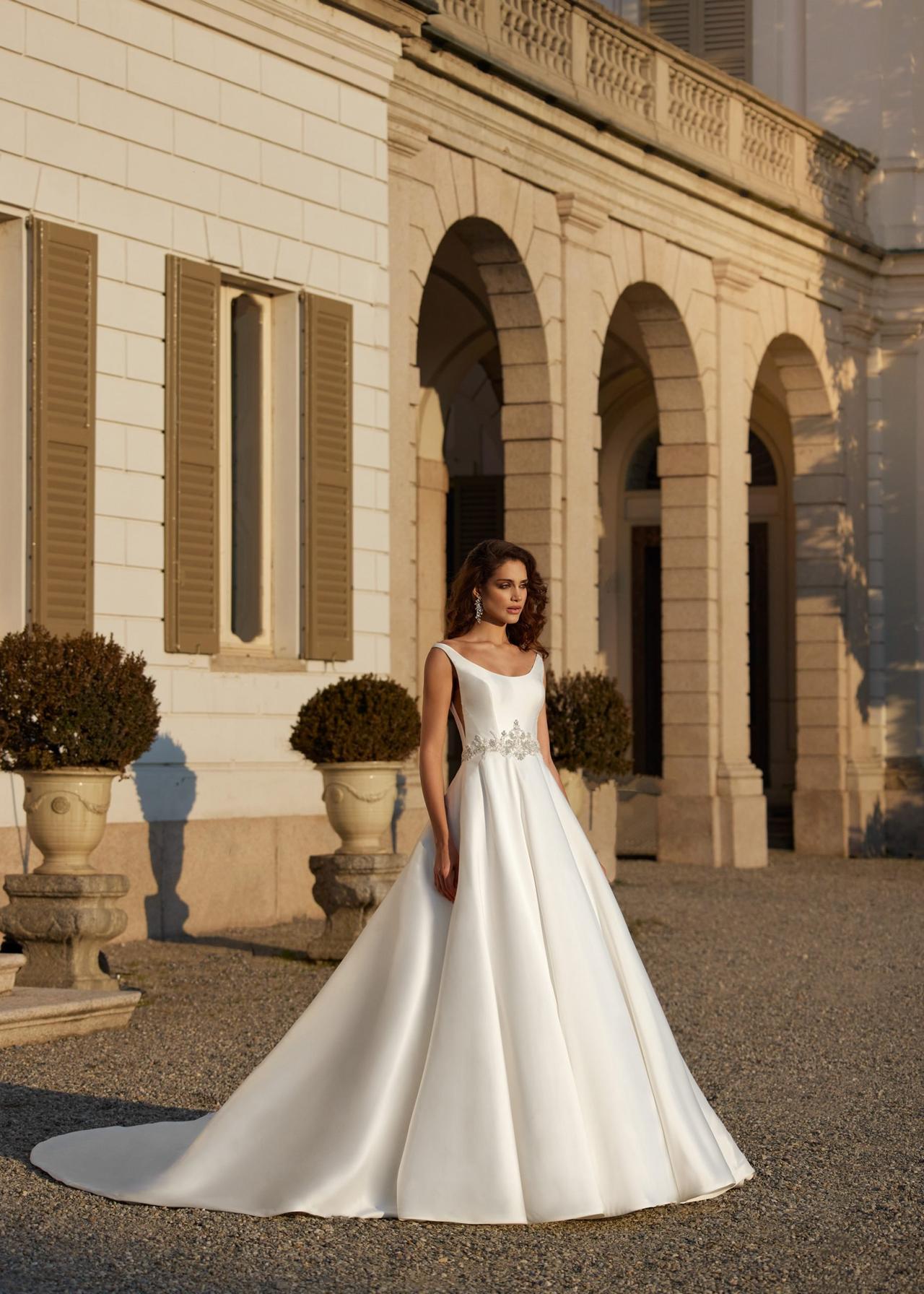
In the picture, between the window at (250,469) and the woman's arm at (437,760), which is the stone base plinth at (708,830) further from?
the woman's arm at (437,760)

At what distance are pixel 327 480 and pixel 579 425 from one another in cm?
376

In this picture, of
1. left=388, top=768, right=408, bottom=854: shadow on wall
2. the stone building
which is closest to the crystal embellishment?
the stone building

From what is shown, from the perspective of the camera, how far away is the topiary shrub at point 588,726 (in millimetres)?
12539

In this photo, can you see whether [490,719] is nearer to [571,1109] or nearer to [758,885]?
[571,1109]

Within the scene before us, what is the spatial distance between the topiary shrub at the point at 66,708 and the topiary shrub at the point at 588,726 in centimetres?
429

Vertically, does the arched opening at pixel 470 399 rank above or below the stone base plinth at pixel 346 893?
above

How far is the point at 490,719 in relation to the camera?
5.23 metres

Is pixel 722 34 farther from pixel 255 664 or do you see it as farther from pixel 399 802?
pixel 255 664

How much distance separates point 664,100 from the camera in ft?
54.7

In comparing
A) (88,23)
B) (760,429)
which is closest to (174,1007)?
(88,23)

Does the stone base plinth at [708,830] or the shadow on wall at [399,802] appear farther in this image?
the stone base plinth at [708,830]

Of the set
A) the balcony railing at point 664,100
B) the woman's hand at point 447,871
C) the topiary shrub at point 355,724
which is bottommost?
the woman's hand at point 447,871

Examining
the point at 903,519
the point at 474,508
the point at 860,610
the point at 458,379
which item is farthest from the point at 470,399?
the point at 903,519

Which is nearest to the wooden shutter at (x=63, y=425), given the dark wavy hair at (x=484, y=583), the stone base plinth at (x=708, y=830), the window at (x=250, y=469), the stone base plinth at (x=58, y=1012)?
the window at (x=250, y=469)
